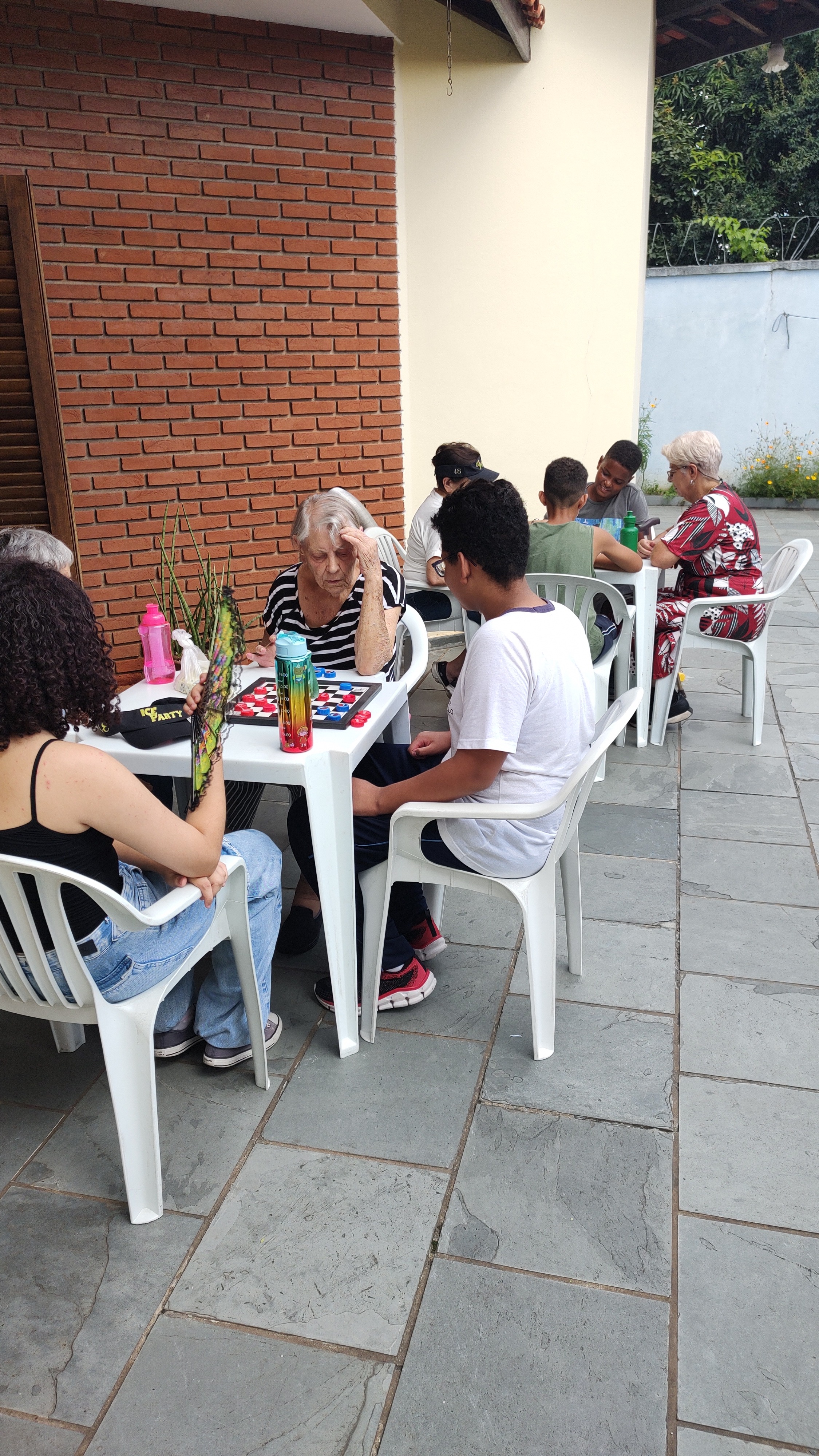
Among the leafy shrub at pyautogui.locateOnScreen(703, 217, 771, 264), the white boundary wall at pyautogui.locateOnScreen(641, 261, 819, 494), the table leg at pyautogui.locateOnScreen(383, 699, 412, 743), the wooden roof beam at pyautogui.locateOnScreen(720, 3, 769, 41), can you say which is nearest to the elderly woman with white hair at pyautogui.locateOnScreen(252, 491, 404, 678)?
the table leg at pyautogui.locateOnScreen(383, 699, 412, 743)

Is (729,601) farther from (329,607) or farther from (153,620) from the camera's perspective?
(153,620)

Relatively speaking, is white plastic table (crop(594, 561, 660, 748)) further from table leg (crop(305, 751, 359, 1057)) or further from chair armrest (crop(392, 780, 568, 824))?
table leg (crop(305, 751, 359, 1057))

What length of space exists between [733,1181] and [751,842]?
1.63 metres

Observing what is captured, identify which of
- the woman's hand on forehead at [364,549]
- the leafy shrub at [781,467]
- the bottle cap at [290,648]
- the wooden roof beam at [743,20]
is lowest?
the leafy shrub at [781,467]

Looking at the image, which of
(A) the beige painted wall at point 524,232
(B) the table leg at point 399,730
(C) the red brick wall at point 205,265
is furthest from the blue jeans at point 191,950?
(A) the beige painted wall at point 524,232

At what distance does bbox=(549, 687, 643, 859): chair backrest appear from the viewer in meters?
2.13

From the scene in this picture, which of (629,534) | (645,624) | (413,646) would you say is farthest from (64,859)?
(629,534)

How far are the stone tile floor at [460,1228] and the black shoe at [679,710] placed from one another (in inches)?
70.4

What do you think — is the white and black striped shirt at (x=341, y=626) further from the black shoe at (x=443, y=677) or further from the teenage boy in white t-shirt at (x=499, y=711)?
the black shoe at (x=443, y=677)

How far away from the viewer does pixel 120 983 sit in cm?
185

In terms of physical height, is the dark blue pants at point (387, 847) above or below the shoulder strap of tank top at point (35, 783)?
below

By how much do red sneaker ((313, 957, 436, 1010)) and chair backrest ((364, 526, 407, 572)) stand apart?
1.17 m

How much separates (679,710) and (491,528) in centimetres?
271

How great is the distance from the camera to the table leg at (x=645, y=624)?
13.7ft
